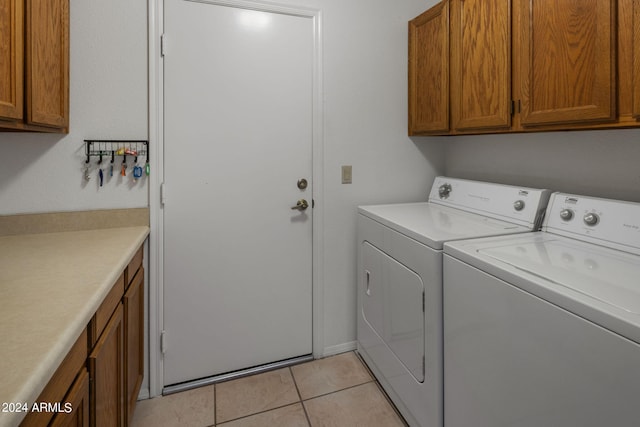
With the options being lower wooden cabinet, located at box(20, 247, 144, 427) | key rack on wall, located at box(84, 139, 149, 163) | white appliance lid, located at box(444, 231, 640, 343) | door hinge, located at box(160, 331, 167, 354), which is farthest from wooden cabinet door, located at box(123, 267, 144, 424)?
white appliance lid, located at box(444, 231, 640, 343)

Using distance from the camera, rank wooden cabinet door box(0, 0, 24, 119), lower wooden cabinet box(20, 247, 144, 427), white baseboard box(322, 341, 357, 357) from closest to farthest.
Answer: lower wooden cabinet box(20, 247, 144, 427)
wooden cabinet door box(0, 0, 24, 119)
white baseboard box(322, 341, 357, 357)

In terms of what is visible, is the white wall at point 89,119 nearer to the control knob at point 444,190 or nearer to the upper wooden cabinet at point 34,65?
the upper wooden cabinet at point 34,65

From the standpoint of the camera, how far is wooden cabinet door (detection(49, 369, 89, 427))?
2.40ft

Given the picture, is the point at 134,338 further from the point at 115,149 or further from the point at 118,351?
the point at 115,149

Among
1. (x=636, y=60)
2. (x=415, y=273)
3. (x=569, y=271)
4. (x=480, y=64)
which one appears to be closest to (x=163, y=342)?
(x=415, y=273)

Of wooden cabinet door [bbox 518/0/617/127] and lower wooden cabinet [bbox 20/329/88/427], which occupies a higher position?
wooden cabinet door [bbox 518/0/617/127]

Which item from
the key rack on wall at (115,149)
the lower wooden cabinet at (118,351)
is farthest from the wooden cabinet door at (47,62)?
the lower wooden cabinet at (118,351)

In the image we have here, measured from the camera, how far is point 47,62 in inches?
52.9

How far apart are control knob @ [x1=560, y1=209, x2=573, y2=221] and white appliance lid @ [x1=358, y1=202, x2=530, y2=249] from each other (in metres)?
0.14

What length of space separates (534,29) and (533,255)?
35.1 inches

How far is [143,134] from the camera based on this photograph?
5.52 feet

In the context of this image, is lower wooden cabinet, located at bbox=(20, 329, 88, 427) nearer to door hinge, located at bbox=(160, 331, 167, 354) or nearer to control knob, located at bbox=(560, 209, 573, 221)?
door hinge, located at bbox=(160, 331, 167, 354)

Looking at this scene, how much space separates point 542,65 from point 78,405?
6.06ft

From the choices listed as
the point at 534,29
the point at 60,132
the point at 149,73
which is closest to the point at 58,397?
the point at 60,132
